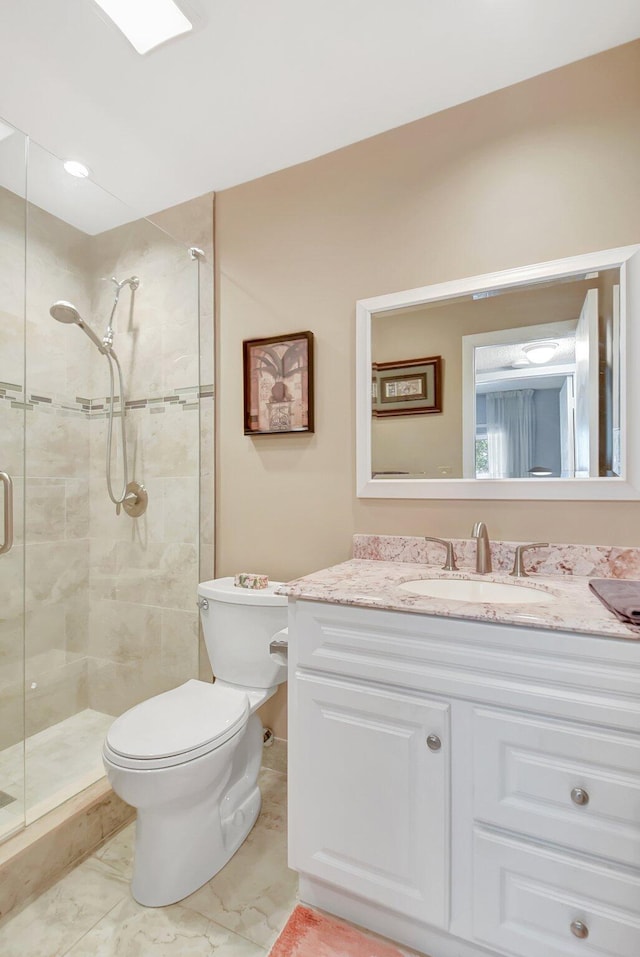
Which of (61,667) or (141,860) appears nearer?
(141,860)

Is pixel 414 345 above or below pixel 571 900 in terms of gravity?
above

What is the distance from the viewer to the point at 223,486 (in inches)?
78.3

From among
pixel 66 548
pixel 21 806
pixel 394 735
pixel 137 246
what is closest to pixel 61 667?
pixel 66 548

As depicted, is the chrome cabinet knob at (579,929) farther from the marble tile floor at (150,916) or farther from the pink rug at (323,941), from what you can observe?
the marble tile floor at (150,916)

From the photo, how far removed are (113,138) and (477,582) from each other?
205 cm

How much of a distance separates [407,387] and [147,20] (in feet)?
4.21

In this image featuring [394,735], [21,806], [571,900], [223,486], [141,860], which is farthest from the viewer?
[223,486]

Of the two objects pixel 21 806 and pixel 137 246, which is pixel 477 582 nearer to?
pixel 21 806

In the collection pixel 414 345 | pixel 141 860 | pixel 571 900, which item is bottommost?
pixel 141 860

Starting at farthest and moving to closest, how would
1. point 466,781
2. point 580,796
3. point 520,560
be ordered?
point 520,560 → point 466,781 → point 580,796

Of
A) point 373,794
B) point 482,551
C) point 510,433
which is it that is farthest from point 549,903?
point 510,433

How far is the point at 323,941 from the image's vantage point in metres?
1.15

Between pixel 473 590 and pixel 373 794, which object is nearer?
pixel 373 794

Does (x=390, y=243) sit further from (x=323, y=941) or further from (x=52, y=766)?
(x=52, y=766)
